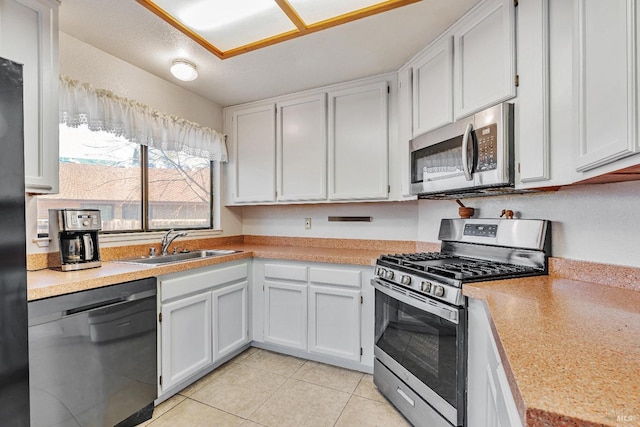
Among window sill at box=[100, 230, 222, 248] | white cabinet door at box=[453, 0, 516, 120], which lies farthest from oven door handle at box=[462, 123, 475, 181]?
window sill at box=[100, 230, 222, 248]

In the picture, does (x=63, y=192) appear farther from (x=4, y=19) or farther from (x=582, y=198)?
(x=582, y=198)

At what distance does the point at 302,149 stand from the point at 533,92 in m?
1.78

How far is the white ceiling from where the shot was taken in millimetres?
1690

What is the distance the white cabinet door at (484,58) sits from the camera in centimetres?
149

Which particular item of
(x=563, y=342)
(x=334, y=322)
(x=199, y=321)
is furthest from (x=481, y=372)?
(x=199, y=321)

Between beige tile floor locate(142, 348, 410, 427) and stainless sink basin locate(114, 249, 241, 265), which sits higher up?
stainless sink basin locate(114, 249, 241, 265)

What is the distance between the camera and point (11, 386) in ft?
3.44

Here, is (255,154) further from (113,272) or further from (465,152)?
(465,152)

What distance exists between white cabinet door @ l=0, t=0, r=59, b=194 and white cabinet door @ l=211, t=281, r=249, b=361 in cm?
124

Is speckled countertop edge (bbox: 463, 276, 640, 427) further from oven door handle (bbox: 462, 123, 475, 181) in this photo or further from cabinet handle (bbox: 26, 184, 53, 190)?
cabinet handle (bbox: 26, 184, 53, 190)

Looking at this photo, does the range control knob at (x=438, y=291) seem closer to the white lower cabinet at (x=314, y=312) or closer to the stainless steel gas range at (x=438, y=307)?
the stainless steel gas range at (x=438, y=307)

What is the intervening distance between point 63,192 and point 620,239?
2965 mm

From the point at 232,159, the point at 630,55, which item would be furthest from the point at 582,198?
the point at 232,159

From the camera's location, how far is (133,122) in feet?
7.17
